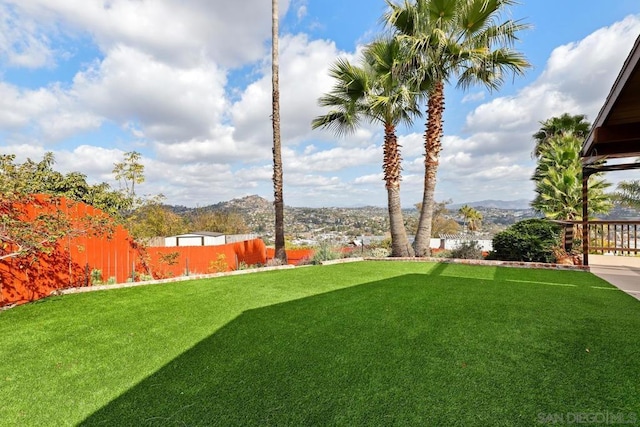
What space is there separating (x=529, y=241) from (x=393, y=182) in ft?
13.4

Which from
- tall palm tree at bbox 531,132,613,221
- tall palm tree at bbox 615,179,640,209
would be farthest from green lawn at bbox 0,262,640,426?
tall palm tree at bbox 615,179,640,209

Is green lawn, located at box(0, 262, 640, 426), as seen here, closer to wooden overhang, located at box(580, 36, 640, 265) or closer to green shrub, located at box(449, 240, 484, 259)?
wooden overhang, located at box(580, 36, 640, 265)

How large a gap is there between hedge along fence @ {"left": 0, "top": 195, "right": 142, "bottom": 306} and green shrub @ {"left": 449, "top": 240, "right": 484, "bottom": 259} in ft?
29.4

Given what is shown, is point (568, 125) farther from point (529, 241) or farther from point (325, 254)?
point (325, 254)

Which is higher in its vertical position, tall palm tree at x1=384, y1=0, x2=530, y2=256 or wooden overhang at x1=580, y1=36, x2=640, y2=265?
tall palm tree at x1=384, y1=0, x2=530, y2=256

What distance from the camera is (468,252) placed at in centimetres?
904

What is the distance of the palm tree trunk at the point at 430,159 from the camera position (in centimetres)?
932

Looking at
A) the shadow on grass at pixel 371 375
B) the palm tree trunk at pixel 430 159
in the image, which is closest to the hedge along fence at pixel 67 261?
the shadow on grass at pixel 371 375

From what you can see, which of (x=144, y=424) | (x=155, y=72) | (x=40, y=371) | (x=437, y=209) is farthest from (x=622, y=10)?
(x=437, y=209)

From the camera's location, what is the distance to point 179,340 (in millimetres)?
3031

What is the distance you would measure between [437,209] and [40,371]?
103 feet

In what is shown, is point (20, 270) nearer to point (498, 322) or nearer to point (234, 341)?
point (234, 341)

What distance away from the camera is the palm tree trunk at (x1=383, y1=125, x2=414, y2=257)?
383 inches

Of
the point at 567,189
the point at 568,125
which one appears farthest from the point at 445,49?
the point at 568,125
